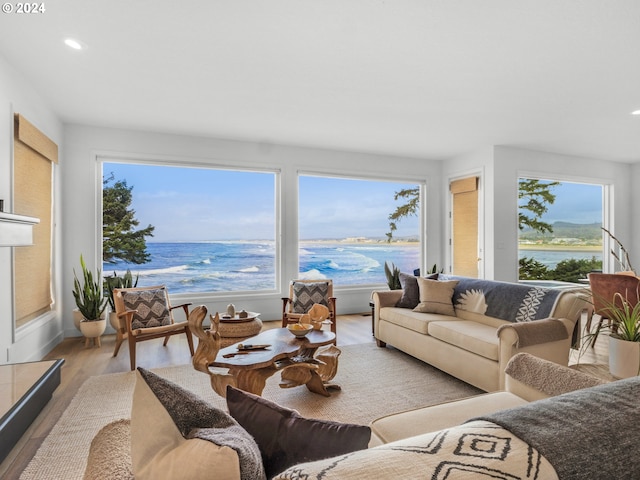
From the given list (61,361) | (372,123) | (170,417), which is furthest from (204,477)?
(372,123)

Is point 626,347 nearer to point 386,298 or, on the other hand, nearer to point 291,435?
point 291,435

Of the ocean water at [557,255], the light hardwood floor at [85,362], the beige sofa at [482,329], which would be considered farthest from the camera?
the ocean water at [557,255]

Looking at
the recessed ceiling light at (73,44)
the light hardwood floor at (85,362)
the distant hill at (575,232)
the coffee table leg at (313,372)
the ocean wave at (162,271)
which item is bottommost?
the light hardwood floor at (85,362)

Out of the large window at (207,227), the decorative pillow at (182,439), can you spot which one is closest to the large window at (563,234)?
the large window at (207,227)

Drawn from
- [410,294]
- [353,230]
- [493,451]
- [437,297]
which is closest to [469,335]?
[437,297]

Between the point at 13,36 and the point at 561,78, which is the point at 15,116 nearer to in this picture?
the point at 13,36

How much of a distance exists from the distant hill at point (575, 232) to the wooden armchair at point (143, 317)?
632cm

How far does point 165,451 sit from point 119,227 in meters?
4.97

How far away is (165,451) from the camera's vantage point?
2.26ft

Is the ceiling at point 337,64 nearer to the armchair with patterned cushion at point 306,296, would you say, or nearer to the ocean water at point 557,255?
the armchair with patterned cushion at point 306,296

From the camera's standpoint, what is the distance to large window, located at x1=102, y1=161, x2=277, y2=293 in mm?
5527

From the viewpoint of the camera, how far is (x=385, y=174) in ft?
19.7

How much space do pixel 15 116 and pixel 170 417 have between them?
3584 mm

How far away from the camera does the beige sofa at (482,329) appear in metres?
2.54
